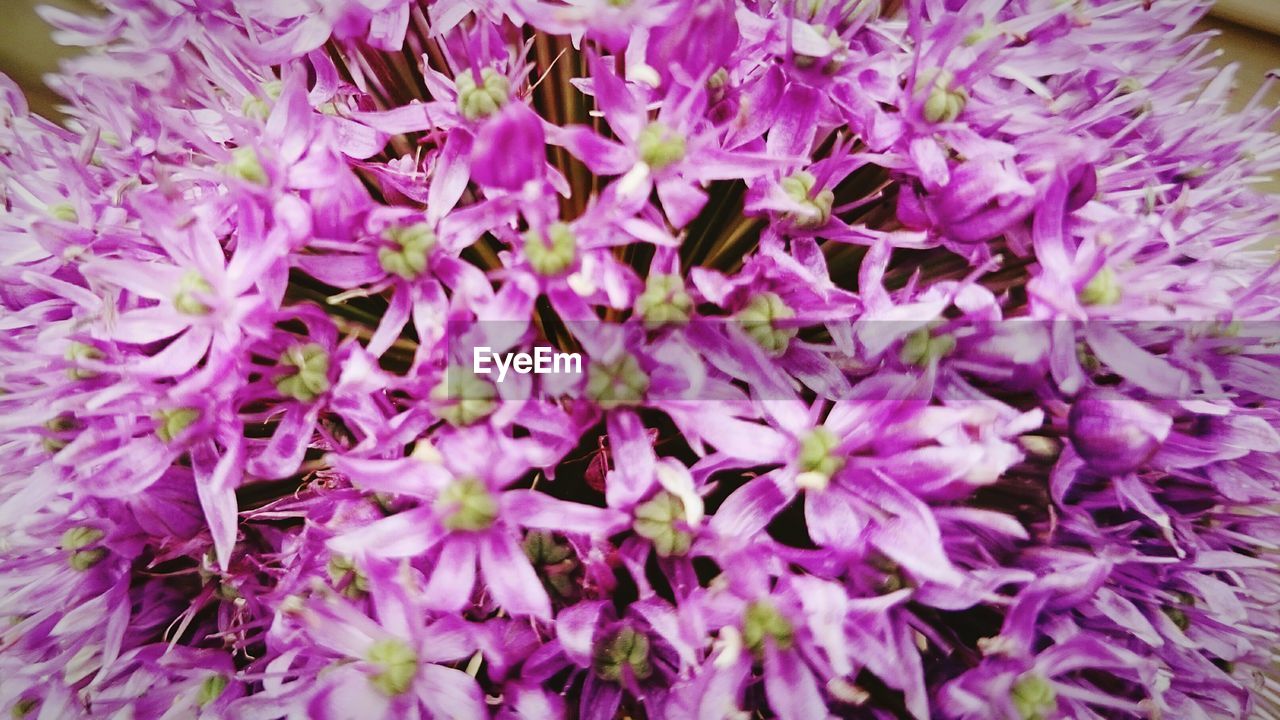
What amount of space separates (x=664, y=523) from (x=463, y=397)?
0.30 feet

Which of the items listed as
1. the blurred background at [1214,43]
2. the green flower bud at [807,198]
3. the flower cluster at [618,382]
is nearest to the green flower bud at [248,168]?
the flower cluster at [618,382]

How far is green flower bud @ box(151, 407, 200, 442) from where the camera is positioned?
33 centimetres

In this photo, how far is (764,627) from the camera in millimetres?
306

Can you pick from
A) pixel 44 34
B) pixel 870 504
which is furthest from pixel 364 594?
pixel 44 34

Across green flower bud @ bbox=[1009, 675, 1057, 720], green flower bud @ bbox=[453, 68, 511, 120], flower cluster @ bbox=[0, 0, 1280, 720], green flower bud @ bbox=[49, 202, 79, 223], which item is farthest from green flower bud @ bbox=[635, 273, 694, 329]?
green flower bud @ bbox=[49, 202, 79, 223]

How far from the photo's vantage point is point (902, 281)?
403 mm

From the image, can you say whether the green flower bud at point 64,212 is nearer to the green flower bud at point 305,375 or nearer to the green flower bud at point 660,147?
the green flower bud at point 305,375

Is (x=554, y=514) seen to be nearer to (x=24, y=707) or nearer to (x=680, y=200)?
(x=680, y=200)

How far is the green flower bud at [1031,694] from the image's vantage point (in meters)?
0.34

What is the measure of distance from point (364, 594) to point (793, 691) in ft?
0.58

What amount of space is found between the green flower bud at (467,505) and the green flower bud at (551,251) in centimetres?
8

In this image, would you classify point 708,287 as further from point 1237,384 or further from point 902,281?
point 1237,384

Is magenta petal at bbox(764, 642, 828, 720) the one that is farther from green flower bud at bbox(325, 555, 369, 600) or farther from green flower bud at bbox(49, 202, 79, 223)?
green flower bud at bbox(49, 202, 79, 223)

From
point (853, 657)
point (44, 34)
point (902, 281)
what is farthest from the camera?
point (44, 34)
